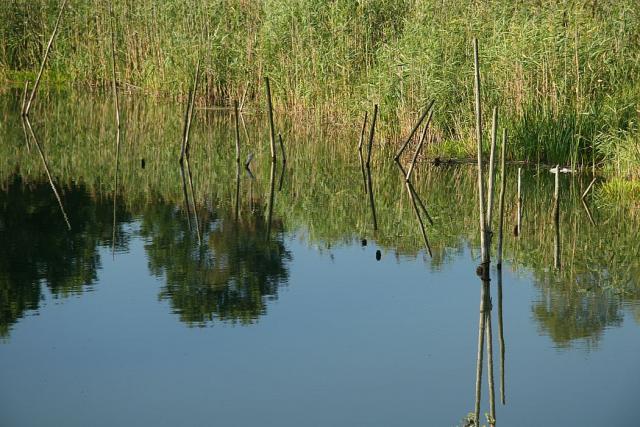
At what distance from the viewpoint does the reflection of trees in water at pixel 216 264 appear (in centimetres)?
793

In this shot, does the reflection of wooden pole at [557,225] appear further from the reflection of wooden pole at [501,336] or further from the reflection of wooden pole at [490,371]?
the reflection of wooden pole at [490,371]

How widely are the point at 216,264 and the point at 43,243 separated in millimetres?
1679

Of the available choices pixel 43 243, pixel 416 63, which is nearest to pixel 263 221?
pixel 43 243

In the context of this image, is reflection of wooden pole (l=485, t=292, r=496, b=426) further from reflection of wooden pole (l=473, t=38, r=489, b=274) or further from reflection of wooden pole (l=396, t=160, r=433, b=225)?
reflection of wooden pole (l=396, t=160, r=433, b=225)

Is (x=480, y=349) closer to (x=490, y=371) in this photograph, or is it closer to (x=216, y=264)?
(x=490, y=371)

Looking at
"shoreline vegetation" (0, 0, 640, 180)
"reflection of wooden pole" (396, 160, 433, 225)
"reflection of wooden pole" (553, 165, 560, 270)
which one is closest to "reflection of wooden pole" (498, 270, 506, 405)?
"reflection of wooden pole" (553, 165, 560, 270)

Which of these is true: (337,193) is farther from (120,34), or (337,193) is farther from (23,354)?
(120,34)

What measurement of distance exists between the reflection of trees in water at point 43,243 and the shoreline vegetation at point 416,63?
15.7 ft

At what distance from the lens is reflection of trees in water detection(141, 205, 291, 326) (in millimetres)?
7934

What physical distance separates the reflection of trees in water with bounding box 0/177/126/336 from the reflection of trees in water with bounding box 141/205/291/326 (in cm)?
49

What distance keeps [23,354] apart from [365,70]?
10305mm

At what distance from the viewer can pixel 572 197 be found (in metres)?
11.9

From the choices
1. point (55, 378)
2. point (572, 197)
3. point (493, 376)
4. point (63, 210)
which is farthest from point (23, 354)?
point (572, 197)

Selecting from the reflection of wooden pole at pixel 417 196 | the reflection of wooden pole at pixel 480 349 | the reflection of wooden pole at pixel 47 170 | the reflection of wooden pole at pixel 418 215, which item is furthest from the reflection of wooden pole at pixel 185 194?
the reflection of wooden pole at pixel 480 349
